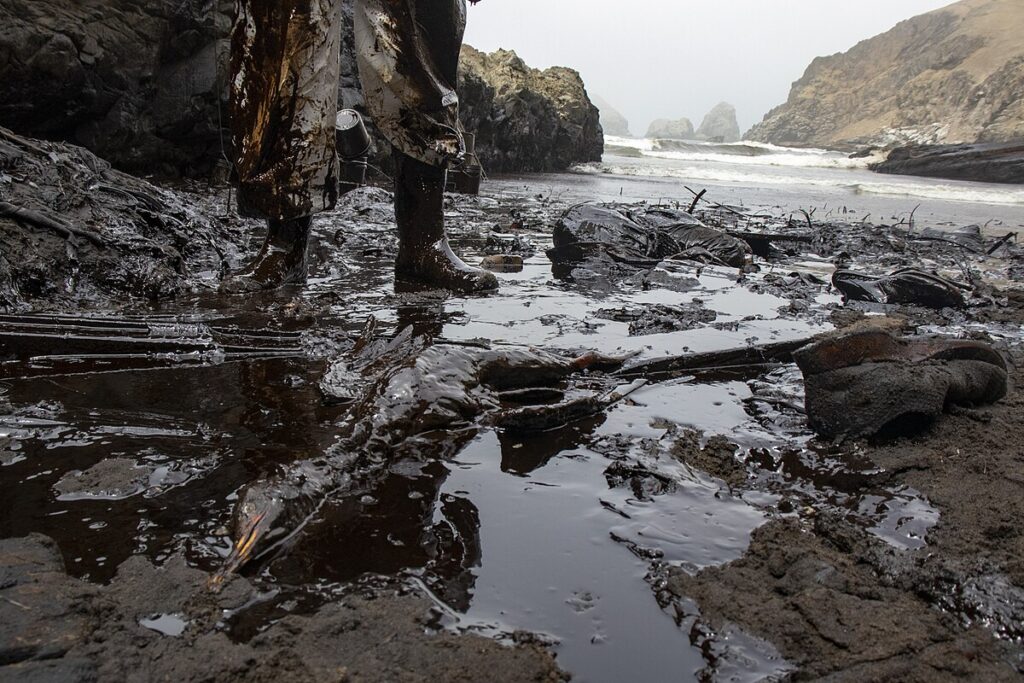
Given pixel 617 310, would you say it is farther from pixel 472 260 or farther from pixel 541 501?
pixel 541 501

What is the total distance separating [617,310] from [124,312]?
88.7 inches

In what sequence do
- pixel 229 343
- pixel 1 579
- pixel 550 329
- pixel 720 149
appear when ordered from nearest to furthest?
pixel 1 579
pixel 229 343
pixel 550 329
pixel 720 149

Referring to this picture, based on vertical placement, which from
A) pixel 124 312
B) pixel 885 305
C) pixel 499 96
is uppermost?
pixel 499 96

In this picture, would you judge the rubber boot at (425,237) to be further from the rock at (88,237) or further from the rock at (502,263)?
the rock at (88,237)

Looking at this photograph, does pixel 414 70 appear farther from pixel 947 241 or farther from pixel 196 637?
pixel 947 241

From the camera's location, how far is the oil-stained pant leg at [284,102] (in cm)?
278

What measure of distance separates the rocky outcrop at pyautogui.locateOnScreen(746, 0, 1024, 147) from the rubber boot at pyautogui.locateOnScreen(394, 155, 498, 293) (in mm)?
48085

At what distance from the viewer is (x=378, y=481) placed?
5.01 ft

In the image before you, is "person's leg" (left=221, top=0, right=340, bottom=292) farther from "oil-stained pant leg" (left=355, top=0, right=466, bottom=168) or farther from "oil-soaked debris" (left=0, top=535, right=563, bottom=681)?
"oil-soaked debris" (left=0, top=535, right=563, bottom=681)

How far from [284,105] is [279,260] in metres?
0.78

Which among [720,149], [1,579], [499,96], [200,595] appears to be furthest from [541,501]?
[720,149]

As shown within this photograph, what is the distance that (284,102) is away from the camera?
285 centimetres

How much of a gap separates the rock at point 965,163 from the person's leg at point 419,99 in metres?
25.3

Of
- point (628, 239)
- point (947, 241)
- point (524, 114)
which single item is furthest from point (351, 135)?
point (524, 114)
